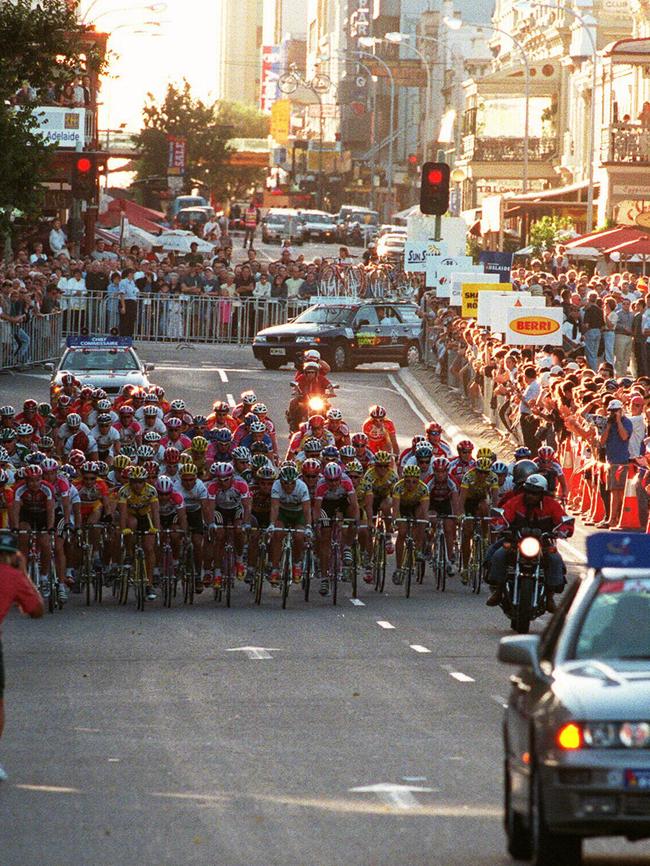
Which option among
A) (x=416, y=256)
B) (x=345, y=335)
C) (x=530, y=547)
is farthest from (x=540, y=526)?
(x=345, y=335)

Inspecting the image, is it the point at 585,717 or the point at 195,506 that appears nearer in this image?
the point at 585,717

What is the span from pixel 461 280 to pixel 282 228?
212ft

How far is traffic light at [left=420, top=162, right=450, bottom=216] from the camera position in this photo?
3775cm

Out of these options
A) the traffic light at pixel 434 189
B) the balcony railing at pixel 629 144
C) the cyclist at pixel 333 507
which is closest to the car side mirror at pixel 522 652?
the cyclist at pixel 333 507

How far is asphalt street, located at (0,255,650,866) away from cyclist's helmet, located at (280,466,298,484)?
4.44 ft

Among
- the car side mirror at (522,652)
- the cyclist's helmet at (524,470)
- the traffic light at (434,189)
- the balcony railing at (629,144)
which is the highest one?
the balcony railing at (629,144)

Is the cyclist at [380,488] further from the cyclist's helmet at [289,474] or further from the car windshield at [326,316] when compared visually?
the car windshield at [326,316]

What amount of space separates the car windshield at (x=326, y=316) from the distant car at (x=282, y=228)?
182 ft

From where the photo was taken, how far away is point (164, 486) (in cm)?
2203

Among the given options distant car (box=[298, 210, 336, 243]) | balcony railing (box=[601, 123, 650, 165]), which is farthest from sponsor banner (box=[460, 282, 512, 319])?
distant car (box=[298, 210, 336, 243])

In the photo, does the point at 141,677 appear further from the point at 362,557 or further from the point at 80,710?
the point at 362,557

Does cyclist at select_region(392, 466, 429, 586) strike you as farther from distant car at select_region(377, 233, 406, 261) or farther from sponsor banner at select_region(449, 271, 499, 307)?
distant car at select_region(377, 233, 406, 261)

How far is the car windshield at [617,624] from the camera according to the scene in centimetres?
948

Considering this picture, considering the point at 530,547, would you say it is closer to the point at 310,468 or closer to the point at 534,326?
the point at 310,468
